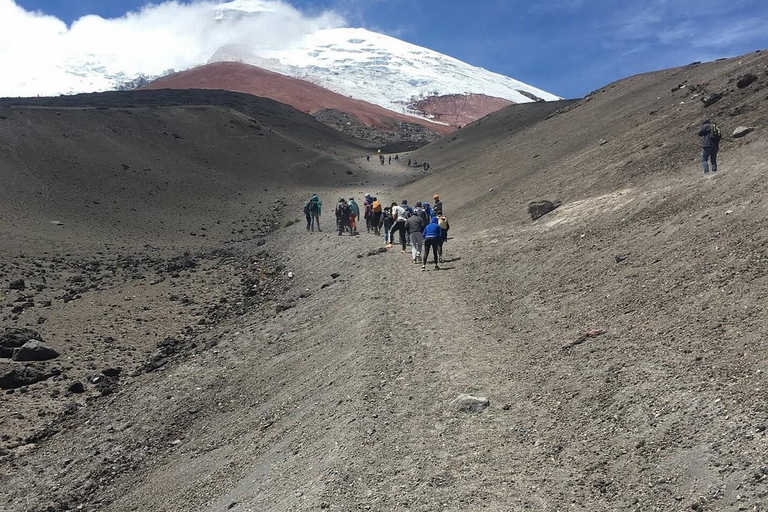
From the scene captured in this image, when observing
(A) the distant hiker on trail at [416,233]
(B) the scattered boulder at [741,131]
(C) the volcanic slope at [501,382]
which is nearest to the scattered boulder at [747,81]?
(C) the volcanic slope at [501,382]

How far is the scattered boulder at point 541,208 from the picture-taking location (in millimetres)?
16875

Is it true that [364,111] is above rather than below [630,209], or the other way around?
above

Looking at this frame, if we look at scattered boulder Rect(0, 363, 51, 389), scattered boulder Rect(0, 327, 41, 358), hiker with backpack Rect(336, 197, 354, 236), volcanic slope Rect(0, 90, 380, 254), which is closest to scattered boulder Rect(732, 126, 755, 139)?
hiker with backpack Rect(336, 197, 354, 236)

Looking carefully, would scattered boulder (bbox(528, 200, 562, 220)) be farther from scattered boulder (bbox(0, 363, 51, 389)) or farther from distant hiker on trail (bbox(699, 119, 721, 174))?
scattered boulder (bbox(0, 363, 51, 389))

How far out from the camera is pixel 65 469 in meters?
9.87

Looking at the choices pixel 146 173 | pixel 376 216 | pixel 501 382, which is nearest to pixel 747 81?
pixel 376 216

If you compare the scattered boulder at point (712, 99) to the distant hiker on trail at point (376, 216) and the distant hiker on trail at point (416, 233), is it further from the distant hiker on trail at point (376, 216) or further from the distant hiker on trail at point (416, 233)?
the distant hiker on trail at point (376, 216)

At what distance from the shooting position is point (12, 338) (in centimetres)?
1473

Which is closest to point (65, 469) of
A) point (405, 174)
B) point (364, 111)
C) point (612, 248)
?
point (612, 248)

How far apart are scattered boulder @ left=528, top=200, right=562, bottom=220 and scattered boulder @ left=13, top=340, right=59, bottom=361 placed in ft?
41.1

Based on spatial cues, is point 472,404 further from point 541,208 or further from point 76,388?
point 541,208

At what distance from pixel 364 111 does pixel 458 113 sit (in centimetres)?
2358

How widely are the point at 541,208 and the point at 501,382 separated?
9.88 meters

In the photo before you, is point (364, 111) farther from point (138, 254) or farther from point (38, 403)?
point (38, 403)
